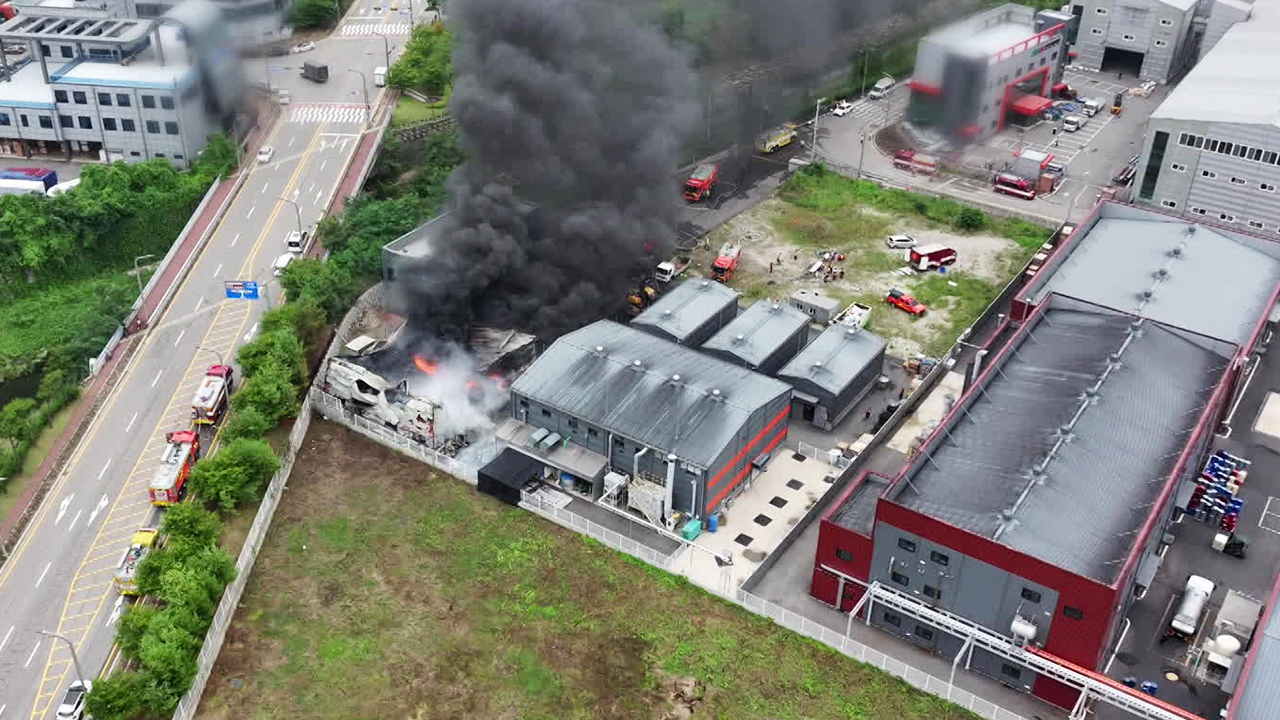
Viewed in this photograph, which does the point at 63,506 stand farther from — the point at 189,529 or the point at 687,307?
the point at 687,307

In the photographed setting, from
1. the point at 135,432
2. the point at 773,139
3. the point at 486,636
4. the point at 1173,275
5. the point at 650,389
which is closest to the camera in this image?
the point at 486,636

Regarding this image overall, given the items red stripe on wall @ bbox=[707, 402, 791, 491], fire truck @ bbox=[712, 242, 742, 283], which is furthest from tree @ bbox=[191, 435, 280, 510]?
fire truck @ bbox=[712, 242, 742, 283]

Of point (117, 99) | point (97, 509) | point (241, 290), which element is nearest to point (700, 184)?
point (241, 290)

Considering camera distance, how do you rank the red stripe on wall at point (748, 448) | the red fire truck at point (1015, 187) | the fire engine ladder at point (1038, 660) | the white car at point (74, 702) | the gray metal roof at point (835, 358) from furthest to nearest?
the red fire truck at point (1015, 187) → the gray metal roof at point (835, 358) → the red stripe on wall at point (748, 448) → the white car at point (74, 702) → the fire engine ladder at point (1038, 660)

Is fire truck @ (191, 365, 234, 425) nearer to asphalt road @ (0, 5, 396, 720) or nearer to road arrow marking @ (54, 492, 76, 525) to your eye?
asphalt road @ (0, 5, 396, 720)

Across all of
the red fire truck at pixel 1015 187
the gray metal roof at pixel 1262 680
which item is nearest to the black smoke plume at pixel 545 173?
the red fire truck at pixel 1015 187

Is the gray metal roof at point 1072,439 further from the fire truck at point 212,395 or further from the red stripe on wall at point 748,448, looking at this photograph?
the fire truck at point 212,395
